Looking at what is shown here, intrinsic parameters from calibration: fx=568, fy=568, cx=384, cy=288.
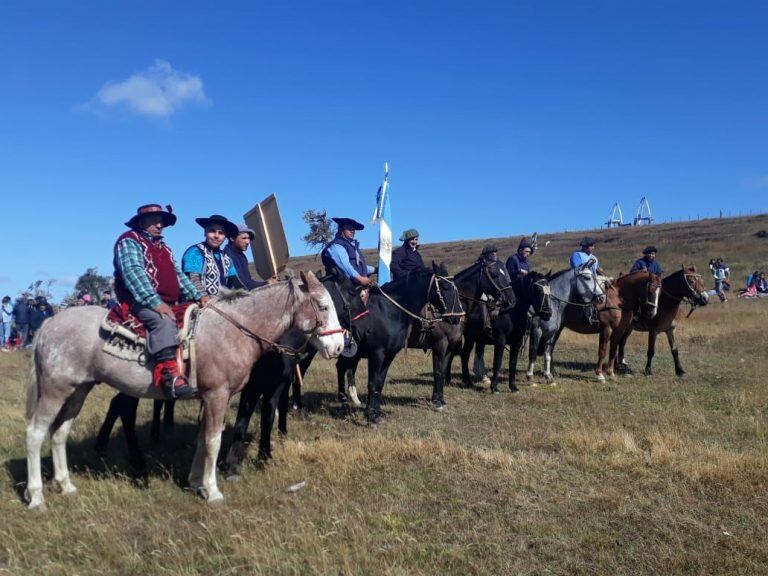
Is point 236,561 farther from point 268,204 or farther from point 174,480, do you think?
point 268,204

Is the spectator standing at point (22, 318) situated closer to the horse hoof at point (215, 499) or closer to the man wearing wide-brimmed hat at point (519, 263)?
the man wearing wide-brimmed hat at point (519, 263)

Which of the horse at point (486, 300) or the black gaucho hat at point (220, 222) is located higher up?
the black gaucho hat at point (220, 222)

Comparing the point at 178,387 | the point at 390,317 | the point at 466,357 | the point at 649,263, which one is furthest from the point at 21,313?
the point at 649,263

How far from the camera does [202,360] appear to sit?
5348mm

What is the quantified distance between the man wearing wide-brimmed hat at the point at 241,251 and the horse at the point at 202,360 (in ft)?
4.61

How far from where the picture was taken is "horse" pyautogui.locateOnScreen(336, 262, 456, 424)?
8.88 meters

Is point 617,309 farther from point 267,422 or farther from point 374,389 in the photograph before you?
point 267,422

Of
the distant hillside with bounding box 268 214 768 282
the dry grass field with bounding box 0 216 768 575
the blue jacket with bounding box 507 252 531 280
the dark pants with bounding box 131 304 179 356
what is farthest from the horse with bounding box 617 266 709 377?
the distant hillside with bounding box 268 214 768 282

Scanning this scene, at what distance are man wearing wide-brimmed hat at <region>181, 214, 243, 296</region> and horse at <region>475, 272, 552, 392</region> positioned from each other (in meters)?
6.72

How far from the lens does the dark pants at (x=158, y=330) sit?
5086 mm

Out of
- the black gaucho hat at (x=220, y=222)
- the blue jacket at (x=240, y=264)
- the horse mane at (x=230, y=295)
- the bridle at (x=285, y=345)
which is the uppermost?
the black gaucho hat at (x=220, y=222)

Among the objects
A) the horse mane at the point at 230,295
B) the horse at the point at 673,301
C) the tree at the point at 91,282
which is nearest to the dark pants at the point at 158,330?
the horse mane at the point at 230,295

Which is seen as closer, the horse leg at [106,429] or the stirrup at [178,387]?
the stirrup at [178,387]

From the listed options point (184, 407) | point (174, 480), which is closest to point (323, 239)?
point (184, 407)
